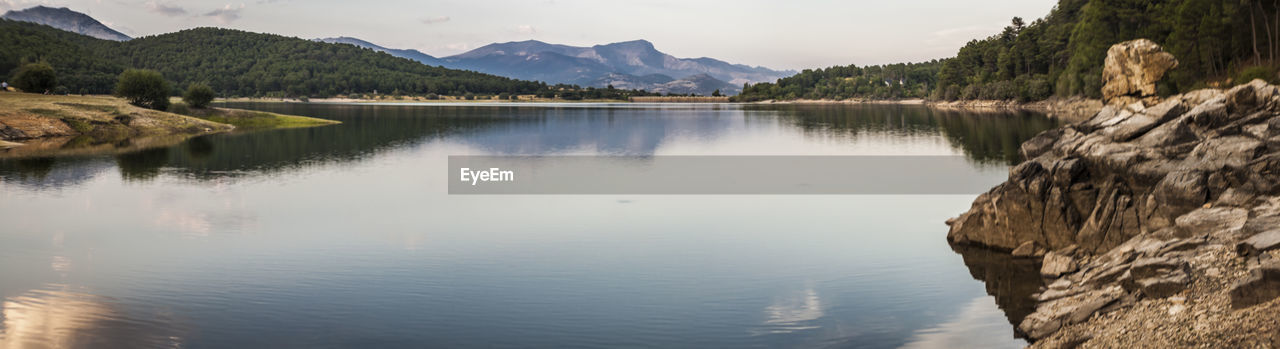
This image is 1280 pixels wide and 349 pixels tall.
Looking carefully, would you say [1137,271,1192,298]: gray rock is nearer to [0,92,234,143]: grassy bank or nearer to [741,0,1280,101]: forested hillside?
[741,0,1280,101]: forested hillside

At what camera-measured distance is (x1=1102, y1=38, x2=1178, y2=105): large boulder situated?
310ft

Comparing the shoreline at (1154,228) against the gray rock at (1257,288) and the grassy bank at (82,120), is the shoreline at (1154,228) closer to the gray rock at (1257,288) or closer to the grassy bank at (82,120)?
the gray rock at (1257,288)

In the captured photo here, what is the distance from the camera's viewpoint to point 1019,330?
18.6 metres

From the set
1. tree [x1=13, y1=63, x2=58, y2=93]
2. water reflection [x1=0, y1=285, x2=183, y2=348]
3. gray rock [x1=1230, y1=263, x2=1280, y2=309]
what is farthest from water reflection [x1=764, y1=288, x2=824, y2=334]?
tree [x1=13, y1=63, x2=58, y2=93]

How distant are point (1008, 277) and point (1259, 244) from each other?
7.59m

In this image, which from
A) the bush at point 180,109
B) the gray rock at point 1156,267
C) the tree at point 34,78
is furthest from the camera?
the bush at point 180,109

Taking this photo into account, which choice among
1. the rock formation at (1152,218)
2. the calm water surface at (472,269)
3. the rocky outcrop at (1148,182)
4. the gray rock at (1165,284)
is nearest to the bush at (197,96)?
the calm water surface at (472,269)

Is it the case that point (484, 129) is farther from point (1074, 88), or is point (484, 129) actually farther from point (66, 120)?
point (1074, 88)

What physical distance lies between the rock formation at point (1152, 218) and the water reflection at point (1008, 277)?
0.42 m

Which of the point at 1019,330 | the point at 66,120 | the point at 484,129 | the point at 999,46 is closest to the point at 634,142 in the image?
the point at 484,129

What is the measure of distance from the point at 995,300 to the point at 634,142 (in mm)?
62750

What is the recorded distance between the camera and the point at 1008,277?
23.4 metres

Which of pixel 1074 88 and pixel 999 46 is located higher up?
pixel 999 46

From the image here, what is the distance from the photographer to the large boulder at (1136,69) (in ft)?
310
